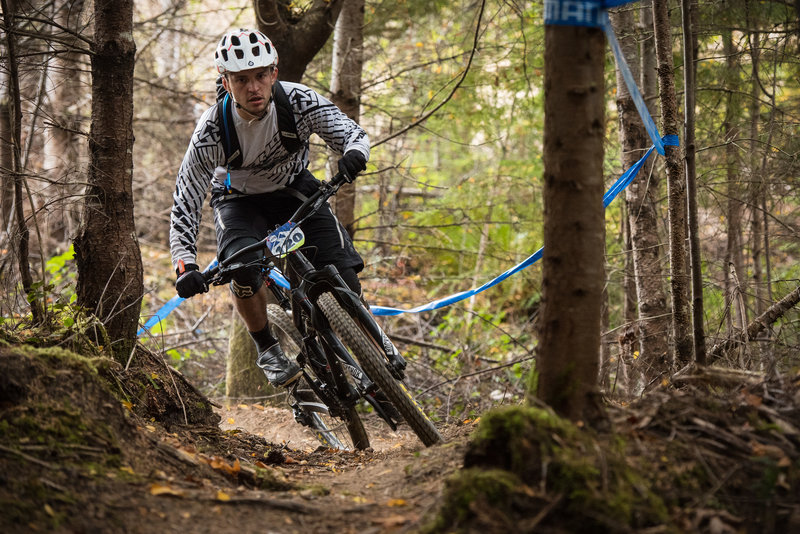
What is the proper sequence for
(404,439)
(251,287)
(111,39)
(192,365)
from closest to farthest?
(111,39)
(251,287)
(404,439)
(192,365)

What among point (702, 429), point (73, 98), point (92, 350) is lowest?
point (702, 429)

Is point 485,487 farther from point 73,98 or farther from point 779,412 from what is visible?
point 73,98

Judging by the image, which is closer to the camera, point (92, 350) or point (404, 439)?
point (92, 350)

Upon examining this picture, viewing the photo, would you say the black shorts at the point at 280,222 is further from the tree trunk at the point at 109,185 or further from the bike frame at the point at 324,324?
the tree trunk at the point at 109,185

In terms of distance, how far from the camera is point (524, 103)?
8602 mm

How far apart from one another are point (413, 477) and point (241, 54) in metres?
2.78

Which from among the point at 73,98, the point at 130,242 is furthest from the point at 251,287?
the point at 73,98

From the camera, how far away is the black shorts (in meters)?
4.45

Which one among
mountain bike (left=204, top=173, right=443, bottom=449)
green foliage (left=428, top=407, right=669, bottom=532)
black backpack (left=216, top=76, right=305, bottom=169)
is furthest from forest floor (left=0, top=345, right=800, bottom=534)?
black backpack (left=216, top=76, right=305, bottom=169)

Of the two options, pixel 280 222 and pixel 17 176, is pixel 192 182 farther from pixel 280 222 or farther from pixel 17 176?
pixel 17 176

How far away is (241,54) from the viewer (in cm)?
420

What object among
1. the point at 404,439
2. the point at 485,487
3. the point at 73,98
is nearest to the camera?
A: the point at 485,487

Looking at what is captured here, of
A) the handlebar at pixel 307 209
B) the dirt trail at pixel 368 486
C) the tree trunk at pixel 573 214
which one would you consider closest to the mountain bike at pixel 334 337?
the handlebar at pixel 307 209

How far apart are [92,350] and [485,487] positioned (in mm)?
2597
